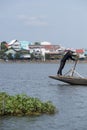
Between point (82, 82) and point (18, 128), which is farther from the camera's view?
point (82, 82)

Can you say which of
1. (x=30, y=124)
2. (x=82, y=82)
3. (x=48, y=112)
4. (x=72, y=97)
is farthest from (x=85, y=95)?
(x=30, y=124)

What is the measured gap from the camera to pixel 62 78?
4488 centimetres

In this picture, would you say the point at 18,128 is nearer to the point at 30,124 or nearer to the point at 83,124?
the point at 30,124

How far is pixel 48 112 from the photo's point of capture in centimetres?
2606

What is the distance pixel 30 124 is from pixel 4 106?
1613 millimetres

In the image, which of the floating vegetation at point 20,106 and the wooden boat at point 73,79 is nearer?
the floating vegetation at point 20,106

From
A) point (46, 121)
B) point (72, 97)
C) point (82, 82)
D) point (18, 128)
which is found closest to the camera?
point (18, 128)

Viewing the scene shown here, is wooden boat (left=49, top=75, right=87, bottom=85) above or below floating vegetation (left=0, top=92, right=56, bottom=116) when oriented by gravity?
below

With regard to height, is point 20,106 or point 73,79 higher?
point 20,106

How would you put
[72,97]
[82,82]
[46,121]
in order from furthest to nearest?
[82,82] < [72,97] < [46,121]

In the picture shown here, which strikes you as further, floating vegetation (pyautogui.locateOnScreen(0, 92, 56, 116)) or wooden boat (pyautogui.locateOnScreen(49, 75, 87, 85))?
wooden boat (pyautogui.locateOnScreen(49, 75, 87, 85))

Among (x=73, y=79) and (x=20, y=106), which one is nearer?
(x=20, y=106)

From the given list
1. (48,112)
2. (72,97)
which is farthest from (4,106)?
(72,97)

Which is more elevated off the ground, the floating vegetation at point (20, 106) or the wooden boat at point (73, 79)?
the floating vegetation at point (20, 106)
